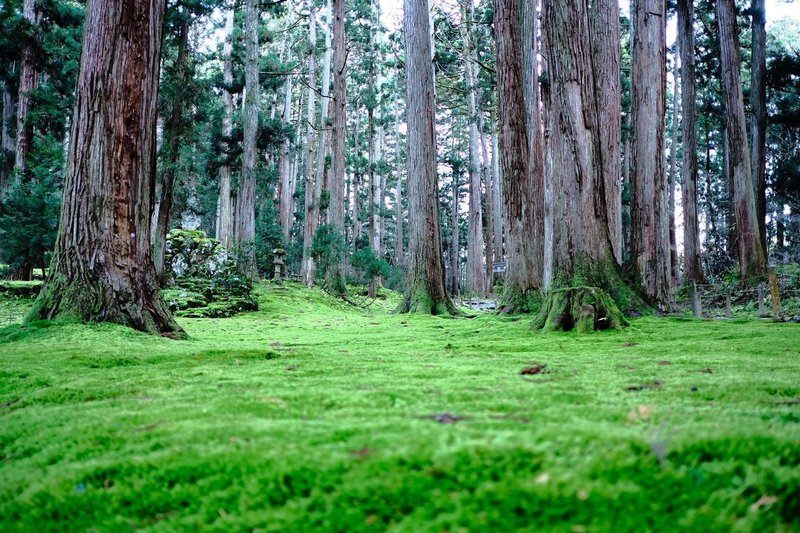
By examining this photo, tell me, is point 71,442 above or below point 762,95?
below

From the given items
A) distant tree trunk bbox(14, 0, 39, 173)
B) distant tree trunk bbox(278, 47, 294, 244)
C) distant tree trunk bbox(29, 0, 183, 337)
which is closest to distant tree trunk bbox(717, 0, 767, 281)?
distant tree trunk bbox(29, 0, 183, 337)

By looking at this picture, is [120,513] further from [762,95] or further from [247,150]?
[762,95]

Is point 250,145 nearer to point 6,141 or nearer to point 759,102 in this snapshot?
point 6,141

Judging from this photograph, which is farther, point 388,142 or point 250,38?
point 388,142

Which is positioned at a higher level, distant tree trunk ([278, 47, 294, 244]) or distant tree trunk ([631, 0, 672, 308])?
distant tree trunk ([278, 47, 294, 244])

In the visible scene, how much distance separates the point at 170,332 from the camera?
4.42 meters

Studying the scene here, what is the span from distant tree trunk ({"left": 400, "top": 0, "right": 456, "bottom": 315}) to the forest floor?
632 centimetres

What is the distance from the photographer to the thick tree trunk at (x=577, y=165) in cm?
531

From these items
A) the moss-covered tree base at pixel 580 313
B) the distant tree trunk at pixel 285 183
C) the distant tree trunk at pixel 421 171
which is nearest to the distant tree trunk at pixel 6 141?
the distant tree trunk at pixel 285 183

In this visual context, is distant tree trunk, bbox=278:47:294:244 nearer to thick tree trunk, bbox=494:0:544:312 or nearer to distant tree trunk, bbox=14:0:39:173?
distant tree trunk, bbox=14:0:39:173

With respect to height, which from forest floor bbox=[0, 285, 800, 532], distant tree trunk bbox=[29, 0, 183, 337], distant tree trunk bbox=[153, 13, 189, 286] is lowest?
forest floor bbox=[0, 285, 800, 532]

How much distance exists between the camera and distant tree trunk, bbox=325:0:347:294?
591 inches

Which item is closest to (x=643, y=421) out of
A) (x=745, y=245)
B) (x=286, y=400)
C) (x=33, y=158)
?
(x=286, y=400)

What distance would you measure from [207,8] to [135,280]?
9.98 metres
